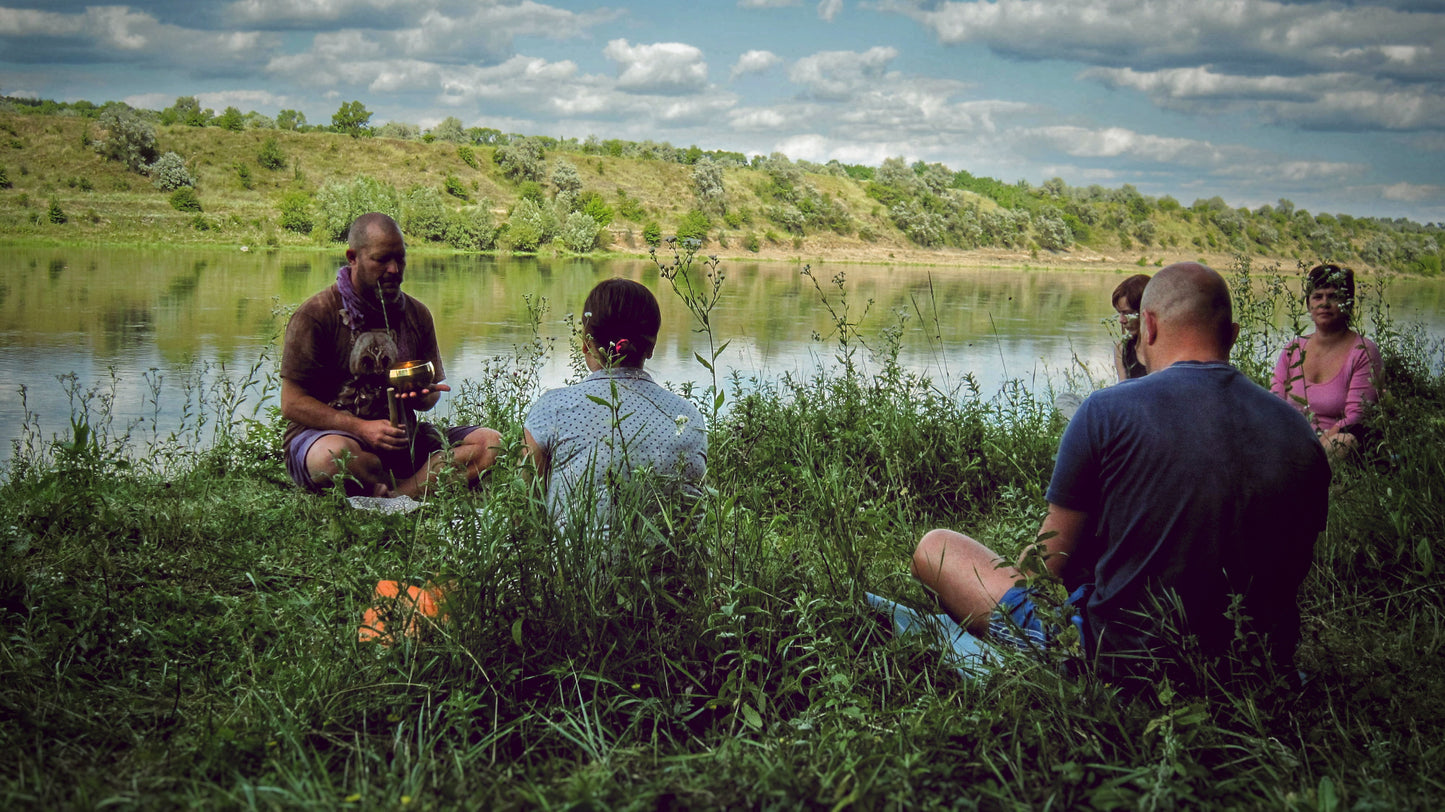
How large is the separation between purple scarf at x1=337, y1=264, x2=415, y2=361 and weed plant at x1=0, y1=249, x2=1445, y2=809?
1321 mm

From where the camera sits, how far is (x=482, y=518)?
2.49 meters

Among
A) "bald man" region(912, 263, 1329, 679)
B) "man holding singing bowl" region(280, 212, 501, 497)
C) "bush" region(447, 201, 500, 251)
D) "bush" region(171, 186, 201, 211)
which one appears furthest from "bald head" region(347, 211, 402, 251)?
"bush" region(171, 186, 201, 211)

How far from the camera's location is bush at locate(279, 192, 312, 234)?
1636 inches

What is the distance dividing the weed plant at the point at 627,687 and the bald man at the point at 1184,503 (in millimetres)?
173

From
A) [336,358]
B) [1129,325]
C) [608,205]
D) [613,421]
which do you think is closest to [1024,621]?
[613,421]

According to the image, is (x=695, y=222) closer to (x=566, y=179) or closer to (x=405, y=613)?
(x=566, y=179)

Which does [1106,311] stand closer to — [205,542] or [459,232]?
[205,542]

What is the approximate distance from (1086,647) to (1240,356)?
4259 millimetres

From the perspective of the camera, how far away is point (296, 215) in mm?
42125

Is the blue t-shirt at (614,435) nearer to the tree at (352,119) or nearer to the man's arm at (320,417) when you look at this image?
the man's arm at (320,417)

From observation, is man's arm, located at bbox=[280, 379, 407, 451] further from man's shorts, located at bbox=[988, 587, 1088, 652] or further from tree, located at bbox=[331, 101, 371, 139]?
tree, located at bbox=[331, 101, 371, 139]

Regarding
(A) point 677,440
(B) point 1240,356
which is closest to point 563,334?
(B) point 1240,356

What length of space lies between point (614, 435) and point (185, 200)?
1891 inches

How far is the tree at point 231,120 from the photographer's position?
68.5m
